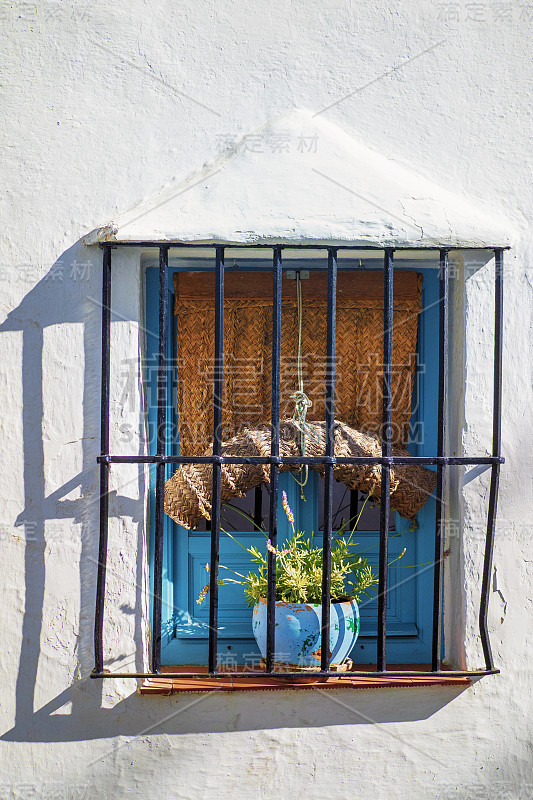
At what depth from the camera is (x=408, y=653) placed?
271 centimetres

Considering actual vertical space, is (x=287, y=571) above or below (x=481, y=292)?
below

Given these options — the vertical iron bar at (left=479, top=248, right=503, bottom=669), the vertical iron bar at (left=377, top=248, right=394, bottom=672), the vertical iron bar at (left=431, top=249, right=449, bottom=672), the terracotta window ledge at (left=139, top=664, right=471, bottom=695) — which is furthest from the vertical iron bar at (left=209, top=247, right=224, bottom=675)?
the vertical iron bar at (left=479, top=248, right=503, bottom=669)

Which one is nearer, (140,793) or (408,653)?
(140,793)

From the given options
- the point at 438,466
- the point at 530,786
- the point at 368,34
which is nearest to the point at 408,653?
the point at 530,786

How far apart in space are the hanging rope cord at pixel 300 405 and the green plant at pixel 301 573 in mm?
189

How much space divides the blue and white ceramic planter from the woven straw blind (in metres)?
0.68

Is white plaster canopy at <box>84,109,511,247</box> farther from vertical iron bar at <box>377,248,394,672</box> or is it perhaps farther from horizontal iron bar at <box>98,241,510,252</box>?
vertical iron bar at <box>377,248,394,672</box>

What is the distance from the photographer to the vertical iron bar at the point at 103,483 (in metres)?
2.40

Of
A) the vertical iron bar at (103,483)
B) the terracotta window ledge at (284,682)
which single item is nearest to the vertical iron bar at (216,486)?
the terracotta window ledge at (284,682)

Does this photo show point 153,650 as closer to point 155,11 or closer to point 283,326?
point 283,326

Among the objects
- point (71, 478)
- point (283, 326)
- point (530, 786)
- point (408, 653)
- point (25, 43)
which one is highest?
point (25, 43)

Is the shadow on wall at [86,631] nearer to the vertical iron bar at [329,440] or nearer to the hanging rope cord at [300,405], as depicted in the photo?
the vertical iron bar at [329,440]

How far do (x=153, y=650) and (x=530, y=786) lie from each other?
1.47 meters

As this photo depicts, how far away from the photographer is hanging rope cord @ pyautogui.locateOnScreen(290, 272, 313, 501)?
2.59 m
